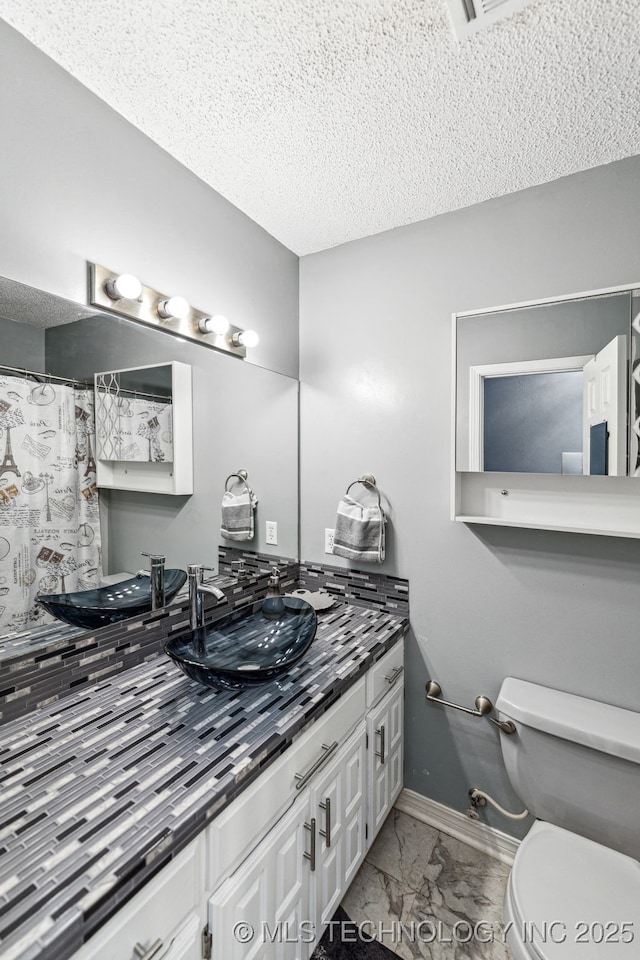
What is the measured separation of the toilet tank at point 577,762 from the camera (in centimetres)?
129

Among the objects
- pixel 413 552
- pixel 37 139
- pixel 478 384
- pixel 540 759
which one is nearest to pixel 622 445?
pixel 478 384

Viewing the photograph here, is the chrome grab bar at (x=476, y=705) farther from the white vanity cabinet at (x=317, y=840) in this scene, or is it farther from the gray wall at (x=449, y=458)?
the white vanity cabinet at (x=317, y=840)

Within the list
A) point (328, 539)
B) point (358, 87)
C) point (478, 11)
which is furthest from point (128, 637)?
point (478, 11)

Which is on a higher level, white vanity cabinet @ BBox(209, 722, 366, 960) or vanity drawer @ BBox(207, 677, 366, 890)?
vanity drawer @ BBox(207, 677, 366, 890)

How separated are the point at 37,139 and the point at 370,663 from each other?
5.76 ft

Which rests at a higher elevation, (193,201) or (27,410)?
(193,201)

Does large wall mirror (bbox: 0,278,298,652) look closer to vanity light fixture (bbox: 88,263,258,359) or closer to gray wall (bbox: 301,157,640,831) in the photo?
vanity light fixture (bbox: 88,263,258,359)

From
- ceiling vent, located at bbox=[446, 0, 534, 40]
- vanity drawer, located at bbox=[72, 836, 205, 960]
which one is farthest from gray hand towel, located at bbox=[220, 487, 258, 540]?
ceiling vent, located at bbox=[446, 0, 534, 40]

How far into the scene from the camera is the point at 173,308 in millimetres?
1428

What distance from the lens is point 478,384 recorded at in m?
1.57

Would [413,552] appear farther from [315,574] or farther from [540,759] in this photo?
[540,759]

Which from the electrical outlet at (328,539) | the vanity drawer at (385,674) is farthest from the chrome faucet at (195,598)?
the electrical outlet at (328,539)

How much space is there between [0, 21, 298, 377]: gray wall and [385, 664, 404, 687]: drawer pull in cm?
151

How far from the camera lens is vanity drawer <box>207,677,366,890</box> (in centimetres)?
89
